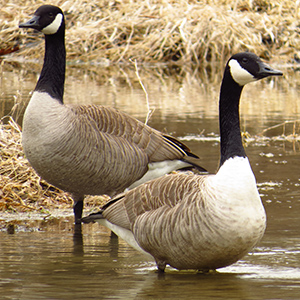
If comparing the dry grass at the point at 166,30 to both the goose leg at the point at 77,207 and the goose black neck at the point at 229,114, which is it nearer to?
the goose leg at the point at 77,207

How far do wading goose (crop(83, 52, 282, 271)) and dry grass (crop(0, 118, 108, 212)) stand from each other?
1873mm

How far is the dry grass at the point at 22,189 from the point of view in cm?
701

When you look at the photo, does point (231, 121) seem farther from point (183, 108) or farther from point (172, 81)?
point (172, 81)

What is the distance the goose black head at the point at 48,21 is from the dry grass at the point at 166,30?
1343cm

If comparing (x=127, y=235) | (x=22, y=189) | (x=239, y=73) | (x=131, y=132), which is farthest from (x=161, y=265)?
(x=22, y=189)

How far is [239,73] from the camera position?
5125 mm

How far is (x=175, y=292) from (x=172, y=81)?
42.8 feet

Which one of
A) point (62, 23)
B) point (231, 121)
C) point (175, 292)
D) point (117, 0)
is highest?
point (117, 0)

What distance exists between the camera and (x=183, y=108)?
13.0 m

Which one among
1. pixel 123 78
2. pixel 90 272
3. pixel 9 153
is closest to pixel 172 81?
pixel 123 78

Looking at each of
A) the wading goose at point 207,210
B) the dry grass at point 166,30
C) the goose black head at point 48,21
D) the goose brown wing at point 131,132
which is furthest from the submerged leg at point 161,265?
the dry grass at point 166,30

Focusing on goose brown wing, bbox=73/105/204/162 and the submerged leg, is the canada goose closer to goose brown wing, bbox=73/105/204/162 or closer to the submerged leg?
goose brown wing, bbox=73/105/204/162

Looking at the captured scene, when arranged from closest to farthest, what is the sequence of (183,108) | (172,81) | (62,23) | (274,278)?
(274,278), (62,23), (183,108), (172,81)

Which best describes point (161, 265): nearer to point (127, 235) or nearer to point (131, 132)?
point (127, 235)
